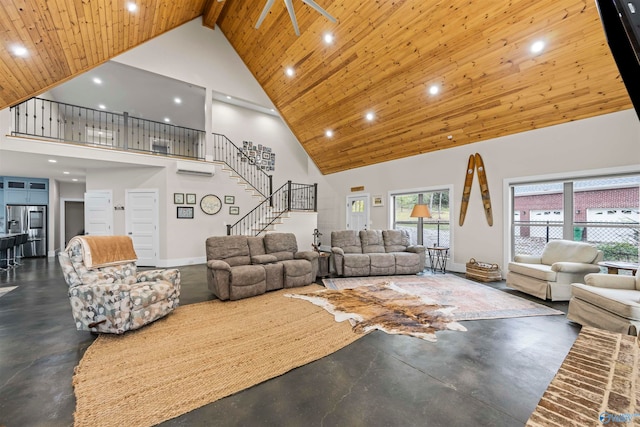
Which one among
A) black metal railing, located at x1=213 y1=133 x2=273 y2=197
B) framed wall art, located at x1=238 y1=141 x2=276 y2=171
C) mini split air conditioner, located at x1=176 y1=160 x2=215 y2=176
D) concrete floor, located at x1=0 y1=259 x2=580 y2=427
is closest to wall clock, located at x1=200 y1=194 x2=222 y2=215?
mini split air conditioner, located at x1=176 y1=160 x2=215 y2=176

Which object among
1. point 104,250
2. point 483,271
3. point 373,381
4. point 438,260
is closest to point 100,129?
point 104,250

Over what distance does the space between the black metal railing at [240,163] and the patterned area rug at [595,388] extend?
319 inches

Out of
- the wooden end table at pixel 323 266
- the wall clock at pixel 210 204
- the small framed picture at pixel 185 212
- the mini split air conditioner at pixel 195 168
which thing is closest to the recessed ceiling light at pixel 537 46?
the wooden end table at pixel 323 266

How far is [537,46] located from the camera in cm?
372

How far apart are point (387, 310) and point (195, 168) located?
586 cm

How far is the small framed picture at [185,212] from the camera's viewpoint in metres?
6.84

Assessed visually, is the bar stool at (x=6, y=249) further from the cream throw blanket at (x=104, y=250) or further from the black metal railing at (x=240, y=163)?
the black metal railing at (x=240, y=163)

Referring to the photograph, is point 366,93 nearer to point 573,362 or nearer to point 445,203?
point 445,203

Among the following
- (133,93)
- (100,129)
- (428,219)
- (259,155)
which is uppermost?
(133,93)

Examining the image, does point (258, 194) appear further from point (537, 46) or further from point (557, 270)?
point (557, 270)

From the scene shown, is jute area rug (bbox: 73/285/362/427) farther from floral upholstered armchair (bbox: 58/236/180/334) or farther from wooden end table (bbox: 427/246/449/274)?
wooden end table (bbox: 427/246/449/274)

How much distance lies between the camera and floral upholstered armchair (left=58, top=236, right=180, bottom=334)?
2791 mm

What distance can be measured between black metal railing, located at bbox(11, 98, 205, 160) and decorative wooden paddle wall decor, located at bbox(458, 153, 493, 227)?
7.05 meters

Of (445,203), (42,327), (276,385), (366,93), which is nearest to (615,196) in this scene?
(445,203)
